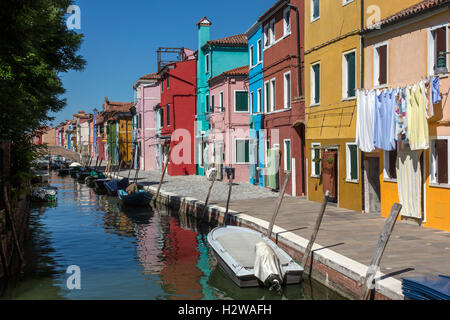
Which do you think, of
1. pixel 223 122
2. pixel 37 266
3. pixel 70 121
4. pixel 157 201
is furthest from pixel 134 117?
pixel 70 121

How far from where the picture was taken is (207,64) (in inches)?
1515

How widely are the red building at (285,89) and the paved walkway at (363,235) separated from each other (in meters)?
2.33

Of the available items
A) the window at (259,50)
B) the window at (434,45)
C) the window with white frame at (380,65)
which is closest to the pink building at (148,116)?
the window at (259,50)

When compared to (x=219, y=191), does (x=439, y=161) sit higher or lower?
higher

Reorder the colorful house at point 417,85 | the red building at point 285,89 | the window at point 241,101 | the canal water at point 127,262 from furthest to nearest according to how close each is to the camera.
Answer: the window at point 241,101 < the red building at point 285,89 < the colorful house at point 417,85 < the canal water at point 127,262

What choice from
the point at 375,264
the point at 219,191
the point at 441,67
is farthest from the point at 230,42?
the point at 375,264

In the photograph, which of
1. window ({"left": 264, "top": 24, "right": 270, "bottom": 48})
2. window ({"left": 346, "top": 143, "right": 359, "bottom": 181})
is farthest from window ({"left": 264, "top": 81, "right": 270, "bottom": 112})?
window ({"left": 346, "top": 143, "right": 359, "bottom": 181})

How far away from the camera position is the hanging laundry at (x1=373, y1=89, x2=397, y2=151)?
14680mm

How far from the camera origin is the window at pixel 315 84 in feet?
67.1

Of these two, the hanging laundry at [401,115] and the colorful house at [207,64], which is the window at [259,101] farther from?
→ the hanging laundry at [401,115]

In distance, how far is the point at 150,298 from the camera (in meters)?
11.0

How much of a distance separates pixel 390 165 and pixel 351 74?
12.4ft

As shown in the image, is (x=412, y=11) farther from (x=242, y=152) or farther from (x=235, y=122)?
(x=235, y=122)
